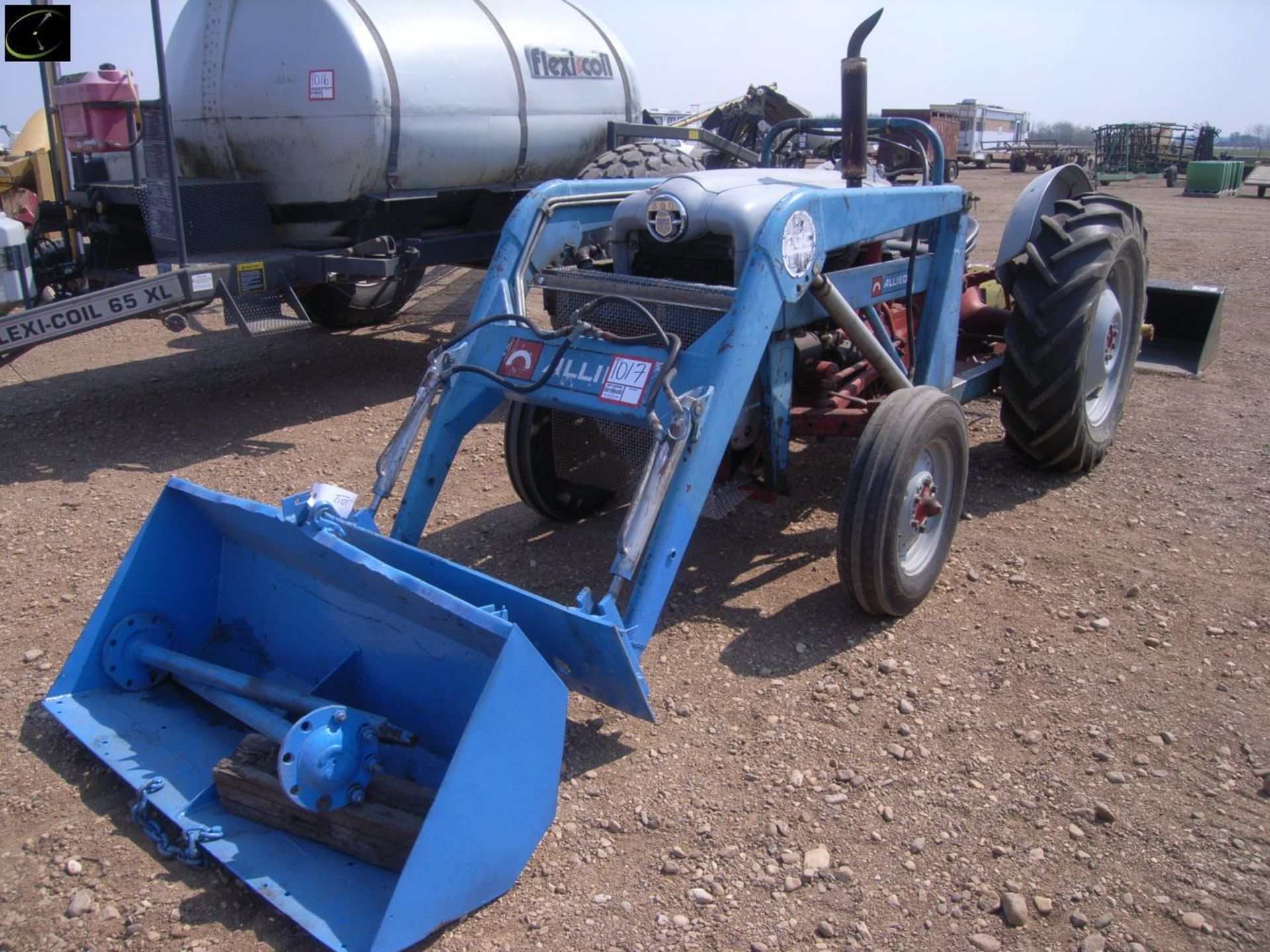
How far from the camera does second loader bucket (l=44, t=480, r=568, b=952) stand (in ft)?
7.95

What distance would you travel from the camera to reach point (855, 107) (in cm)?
399

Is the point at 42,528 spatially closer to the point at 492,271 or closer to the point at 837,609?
the point at 492,271

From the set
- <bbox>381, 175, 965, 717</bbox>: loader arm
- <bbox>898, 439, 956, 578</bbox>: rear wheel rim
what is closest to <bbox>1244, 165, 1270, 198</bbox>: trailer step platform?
<bbox>381, 175, 965, 717</bbox>: loader arm

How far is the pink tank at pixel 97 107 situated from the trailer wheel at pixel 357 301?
7.07ft

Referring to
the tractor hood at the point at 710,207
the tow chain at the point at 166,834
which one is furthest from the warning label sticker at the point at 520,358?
the tow chain at the point at 166,834

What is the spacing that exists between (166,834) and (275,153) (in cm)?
482

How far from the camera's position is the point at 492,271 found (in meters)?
4.06

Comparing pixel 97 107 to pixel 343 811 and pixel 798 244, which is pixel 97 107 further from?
pixel 343 811

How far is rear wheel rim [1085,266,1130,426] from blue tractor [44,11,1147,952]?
6cm

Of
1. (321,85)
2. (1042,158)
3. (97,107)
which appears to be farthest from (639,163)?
(1042,158)

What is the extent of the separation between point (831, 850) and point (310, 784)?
1.31 metres

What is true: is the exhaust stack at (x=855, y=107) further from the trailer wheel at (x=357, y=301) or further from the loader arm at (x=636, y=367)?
the trailer wheel at (x=357, y=301)

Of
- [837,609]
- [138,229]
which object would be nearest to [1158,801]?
[837,609]

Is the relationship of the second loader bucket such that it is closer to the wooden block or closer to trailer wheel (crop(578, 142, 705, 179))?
the wooden block
